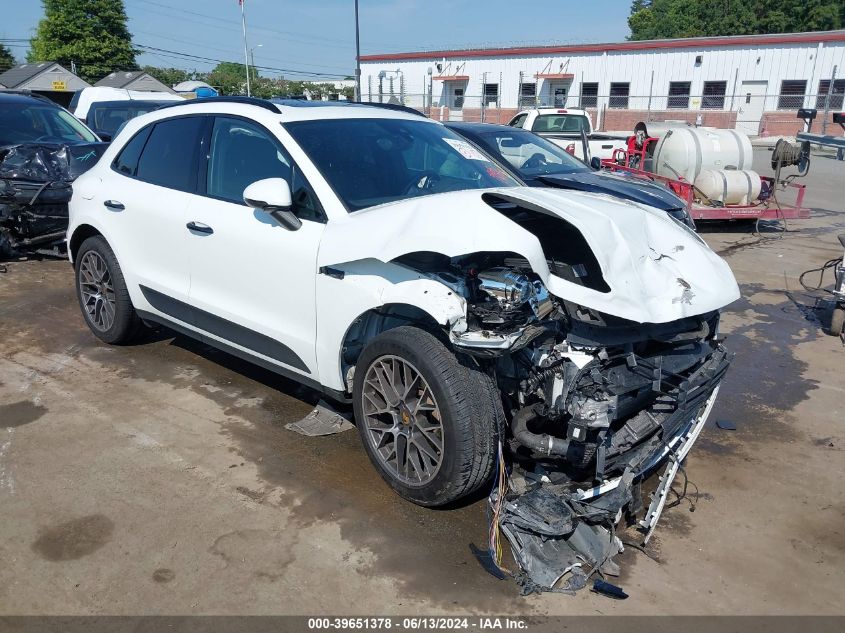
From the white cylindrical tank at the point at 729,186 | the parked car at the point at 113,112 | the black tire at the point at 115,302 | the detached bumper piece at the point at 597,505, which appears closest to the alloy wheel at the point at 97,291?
the black tire at the point at 115,302

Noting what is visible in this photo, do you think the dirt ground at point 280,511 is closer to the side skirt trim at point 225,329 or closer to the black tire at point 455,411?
the black tire at point 455,411

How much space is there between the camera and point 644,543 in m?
3.28

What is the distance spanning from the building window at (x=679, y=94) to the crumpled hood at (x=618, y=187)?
29650mm

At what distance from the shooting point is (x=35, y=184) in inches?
307

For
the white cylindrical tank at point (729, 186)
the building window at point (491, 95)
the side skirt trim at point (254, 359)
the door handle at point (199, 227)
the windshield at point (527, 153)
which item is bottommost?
the side skirt trim at point (254, 359)

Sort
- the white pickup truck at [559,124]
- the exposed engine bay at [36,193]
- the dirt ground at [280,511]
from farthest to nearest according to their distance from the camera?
A: the white pickup truck at [559,124], the exposed engine bay at [36,193], the dirt ground at [280,511]

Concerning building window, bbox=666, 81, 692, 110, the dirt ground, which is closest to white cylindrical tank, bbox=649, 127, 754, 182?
the dirt ground

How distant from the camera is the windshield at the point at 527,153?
29.0 ft

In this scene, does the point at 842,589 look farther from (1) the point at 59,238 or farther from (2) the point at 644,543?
(1) the point at 59,238

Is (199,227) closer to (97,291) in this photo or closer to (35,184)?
(97,291)

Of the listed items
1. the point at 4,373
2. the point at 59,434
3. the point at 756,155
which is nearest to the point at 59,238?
the point at 4,373

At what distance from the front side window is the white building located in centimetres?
3014

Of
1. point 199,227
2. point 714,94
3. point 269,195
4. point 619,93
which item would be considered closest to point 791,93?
point 714,94

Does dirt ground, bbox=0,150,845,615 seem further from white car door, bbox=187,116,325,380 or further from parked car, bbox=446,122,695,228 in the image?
parked car, bbox=446,122,695,228
